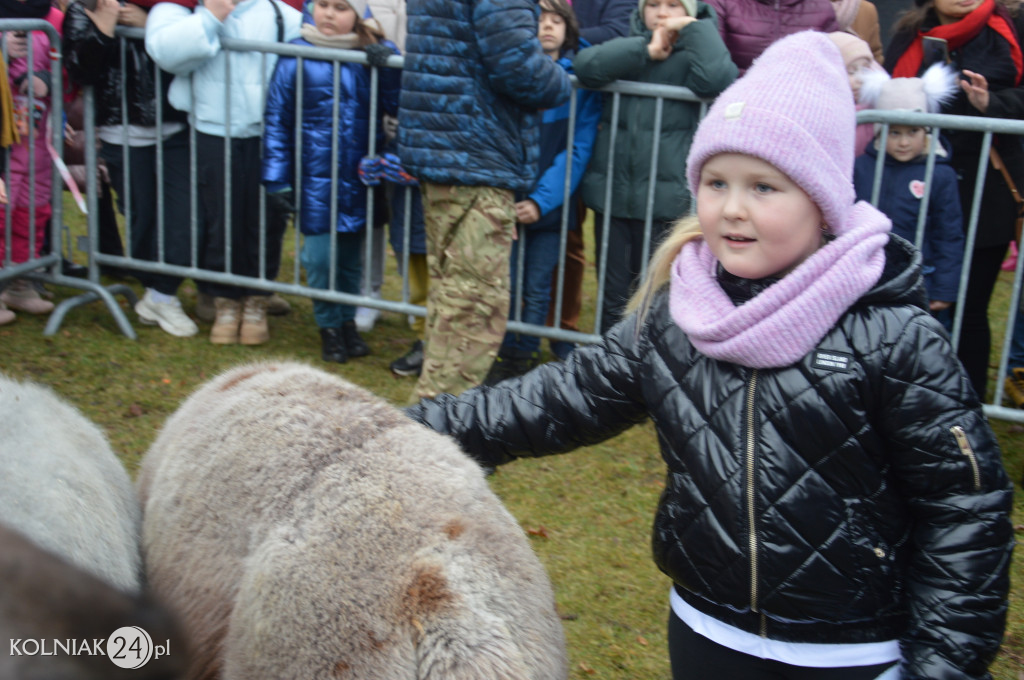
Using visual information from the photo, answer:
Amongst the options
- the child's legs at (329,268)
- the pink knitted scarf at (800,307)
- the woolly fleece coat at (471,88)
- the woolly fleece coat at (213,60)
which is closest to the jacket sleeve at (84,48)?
the woolly fleece coat at (213,60)

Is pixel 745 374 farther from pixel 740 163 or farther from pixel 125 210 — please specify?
pixel 125 210

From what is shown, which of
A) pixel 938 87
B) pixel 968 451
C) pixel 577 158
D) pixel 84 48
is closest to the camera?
pixel 968 451

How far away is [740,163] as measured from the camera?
2115 mm

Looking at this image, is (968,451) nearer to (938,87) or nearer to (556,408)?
(556,408)

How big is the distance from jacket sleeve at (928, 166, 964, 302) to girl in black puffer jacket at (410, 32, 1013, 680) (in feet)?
10.7

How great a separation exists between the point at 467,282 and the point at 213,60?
2357 millimetres

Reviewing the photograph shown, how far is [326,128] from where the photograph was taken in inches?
238

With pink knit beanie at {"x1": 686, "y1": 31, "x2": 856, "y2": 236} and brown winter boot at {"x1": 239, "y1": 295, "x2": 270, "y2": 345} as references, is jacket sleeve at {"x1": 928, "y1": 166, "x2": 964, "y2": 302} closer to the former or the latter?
pink knit beanie at {"x1": 686, "y1": 31, "x2": 856, "y2": 236}

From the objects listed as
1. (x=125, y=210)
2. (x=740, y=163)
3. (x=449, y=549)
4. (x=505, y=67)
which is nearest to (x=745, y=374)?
(x=740, y=163)

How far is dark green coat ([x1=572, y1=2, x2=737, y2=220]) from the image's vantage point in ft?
18.0

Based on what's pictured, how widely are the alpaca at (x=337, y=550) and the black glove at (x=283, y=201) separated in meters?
3.79

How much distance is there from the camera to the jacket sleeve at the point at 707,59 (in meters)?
5.24

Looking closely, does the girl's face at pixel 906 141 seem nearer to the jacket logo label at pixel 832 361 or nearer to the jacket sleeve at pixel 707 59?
the jacket sleeve at pixel 707 59

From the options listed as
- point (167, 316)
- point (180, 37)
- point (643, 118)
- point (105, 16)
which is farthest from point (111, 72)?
point (643, 118)
